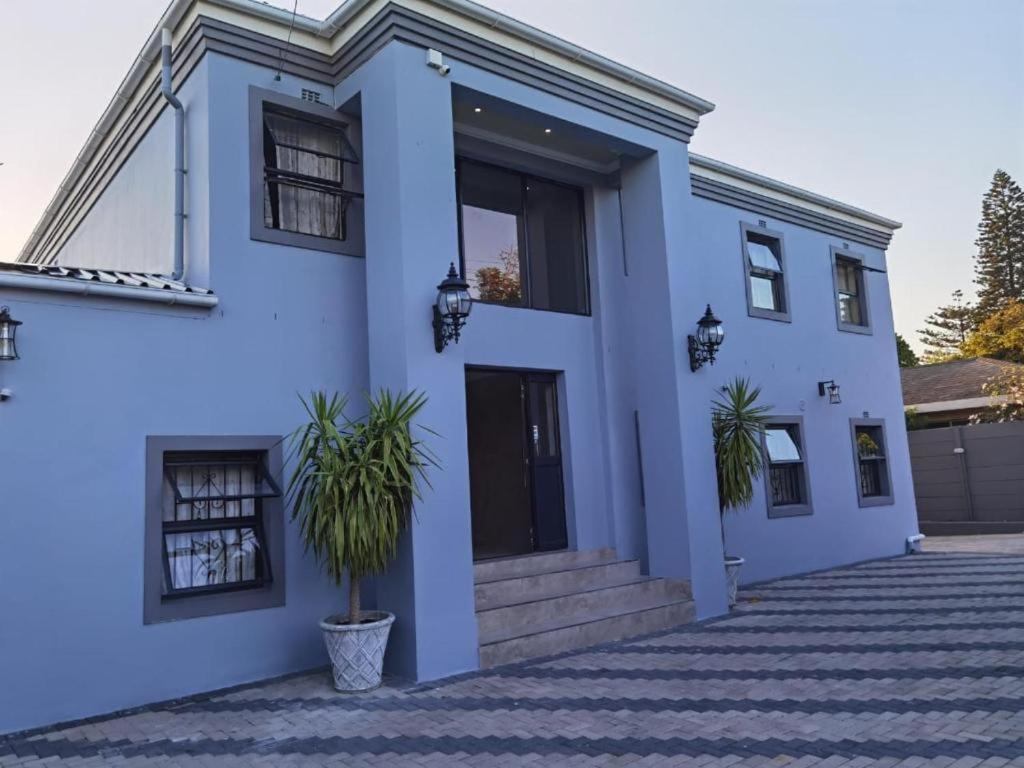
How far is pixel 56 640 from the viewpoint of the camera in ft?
15.3

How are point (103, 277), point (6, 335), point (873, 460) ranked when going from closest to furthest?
point (6, 335) → point (103, 277) → point (873, 460)

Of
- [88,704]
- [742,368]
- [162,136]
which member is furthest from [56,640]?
[742,368]

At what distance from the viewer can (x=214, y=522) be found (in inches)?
218

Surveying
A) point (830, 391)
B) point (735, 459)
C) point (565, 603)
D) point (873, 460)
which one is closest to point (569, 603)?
point (565, 603)

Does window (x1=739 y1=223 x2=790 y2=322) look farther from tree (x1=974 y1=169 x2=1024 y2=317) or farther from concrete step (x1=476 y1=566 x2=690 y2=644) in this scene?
tree (x1=974 y1=169 x2=1024 y2=317)

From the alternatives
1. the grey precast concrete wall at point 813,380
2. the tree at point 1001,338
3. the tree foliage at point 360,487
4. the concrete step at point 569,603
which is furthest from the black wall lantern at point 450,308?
the tree at point 1001,338

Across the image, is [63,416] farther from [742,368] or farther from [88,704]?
[742,368]

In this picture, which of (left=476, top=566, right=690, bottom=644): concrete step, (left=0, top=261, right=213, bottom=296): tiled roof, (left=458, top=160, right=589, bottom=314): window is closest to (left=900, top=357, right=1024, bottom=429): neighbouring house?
(left=458, top=160, right=589, bottom=314): window

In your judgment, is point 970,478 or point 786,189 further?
point 970,478

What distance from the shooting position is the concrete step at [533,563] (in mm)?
6695

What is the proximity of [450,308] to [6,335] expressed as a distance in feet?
9.45

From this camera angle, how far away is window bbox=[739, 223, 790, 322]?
1007 cm

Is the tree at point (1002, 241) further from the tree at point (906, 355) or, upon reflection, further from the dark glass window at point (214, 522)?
the dark glass window at point (214, 522)

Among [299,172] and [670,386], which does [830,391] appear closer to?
[670,386]
